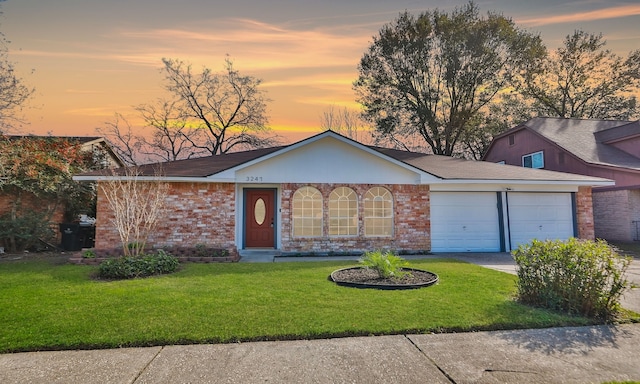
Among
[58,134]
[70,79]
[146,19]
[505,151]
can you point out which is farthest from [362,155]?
[505,151]

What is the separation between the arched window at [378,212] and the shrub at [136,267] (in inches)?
250

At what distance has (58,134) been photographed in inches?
610

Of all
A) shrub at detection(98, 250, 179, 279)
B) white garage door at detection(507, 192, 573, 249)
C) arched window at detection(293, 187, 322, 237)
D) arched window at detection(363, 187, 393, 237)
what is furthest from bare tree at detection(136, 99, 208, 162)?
white garage door at detection(507, 192, 573, 249)

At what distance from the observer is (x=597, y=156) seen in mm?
17297

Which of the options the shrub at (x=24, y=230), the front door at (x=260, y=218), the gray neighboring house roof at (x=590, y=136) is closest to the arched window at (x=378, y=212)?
the front door at (x=260, y=218)

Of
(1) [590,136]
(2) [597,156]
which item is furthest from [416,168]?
(1) [590,136]

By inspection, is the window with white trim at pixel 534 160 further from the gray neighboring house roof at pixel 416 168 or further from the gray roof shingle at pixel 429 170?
the gray roof shingle at pixel 429 170

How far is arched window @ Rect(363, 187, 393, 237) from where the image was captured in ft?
39.1

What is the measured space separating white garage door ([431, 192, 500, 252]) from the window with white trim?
30.6 ft

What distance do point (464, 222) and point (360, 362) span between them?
9.97 meters

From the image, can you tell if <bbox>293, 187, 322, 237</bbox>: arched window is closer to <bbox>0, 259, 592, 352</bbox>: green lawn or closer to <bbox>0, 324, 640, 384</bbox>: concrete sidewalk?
<bbox>0, 259, 592, 352</bbox>: green lawn

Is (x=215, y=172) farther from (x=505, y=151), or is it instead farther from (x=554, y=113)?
(x=554, y=113)

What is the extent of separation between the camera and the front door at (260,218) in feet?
39.7

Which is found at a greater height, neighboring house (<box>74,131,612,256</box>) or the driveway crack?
neighboring house (<box>74,131,612,256</box>)
